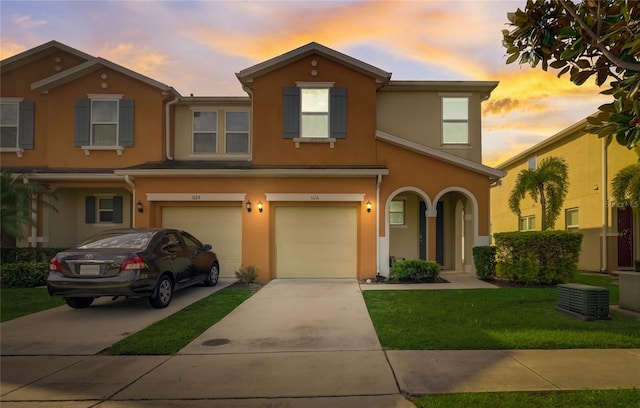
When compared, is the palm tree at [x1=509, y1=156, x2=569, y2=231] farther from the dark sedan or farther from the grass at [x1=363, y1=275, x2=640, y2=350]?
the dark sedan

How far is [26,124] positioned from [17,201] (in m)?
3.76

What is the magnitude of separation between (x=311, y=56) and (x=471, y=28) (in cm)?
525

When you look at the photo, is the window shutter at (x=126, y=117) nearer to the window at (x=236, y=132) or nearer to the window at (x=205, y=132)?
the window at (x=205, y=132)

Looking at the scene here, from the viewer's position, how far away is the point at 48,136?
547 inches

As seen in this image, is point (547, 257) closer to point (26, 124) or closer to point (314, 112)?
point (314, 112)

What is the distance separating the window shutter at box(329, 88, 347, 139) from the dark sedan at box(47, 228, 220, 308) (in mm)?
6097

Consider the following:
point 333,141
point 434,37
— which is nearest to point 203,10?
point 333,141

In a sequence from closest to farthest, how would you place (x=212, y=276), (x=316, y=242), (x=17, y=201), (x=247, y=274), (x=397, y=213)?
1. (x=212, y=276)
2. (x=247, y=274)
3. (x=17, y=201)
4. (x=316, y=242)
5. (x=397, y=213)

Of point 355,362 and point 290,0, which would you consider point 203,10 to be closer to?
point 290,0

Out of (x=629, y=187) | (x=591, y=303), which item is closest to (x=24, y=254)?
(x=591, y=303)

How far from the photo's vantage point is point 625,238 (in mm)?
15188

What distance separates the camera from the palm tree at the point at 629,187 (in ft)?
37.4

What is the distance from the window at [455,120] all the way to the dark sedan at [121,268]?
32.8 ft

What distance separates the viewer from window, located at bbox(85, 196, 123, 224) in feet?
48.9
